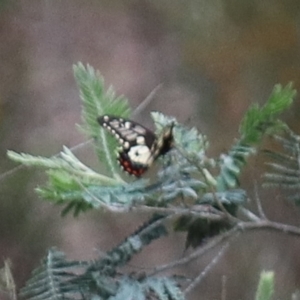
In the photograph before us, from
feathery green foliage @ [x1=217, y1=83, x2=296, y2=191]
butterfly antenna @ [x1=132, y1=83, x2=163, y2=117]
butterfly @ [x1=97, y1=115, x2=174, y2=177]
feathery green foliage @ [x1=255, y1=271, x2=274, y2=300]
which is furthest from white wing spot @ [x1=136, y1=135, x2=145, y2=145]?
butterfly antenna @ [x1=132, y1=83, x2=163, y2=117]

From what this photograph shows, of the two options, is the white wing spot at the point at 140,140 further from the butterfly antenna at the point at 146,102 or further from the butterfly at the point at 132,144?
the butterfly antenna at the point at 146,102

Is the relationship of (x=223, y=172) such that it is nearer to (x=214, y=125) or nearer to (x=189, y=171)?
(x=189, y=171)

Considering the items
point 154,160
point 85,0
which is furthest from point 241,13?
point 154,160

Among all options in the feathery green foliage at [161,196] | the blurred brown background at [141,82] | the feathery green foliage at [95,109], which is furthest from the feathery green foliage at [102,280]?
the blurred brown background at [141,82]

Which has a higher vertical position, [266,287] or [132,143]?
[132,143]

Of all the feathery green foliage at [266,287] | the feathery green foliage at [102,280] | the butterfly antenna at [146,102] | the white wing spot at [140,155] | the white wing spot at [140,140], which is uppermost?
the butterfly antenna at [146,102]

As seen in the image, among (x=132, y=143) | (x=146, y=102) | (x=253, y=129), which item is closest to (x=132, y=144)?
(x=132, y=143)

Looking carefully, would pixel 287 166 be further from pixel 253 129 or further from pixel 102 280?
pixel 102 280
